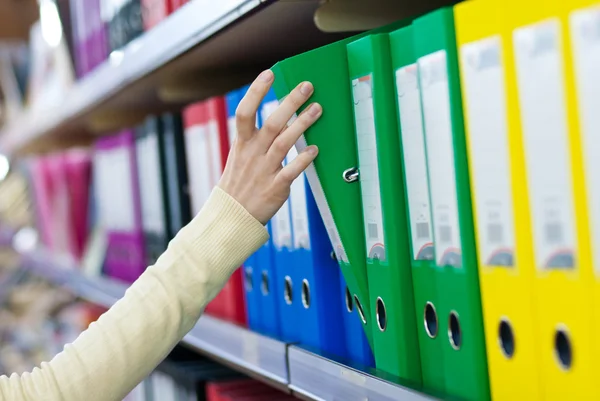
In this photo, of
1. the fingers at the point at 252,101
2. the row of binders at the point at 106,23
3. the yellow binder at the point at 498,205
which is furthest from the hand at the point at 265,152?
the row of binders at the point at 106,23

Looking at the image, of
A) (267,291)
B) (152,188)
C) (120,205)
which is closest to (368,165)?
(267,291)

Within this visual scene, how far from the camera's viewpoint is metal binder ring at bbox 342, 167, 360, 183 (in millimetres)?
889

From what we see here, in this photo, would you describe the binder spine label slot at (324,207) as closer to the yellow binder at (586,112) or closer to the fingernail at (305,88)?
the fingernail at (305,88)

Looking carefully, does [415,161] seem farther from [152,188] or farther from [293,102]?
[152,188]

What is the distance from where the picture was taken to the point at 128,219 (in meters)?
1.94

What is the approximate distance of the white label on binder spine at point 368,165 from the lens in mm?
844

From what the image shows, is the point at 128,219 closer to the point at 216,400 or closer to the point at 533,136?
the point at 216,400

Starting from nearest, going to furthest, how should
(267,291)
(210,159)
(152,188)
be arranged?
(267,291) < (210,159) < (152,188)

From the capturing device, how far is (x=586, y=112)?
561 millimetres

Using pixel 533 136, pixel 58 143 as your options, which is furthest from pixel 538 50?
pixel 58 143

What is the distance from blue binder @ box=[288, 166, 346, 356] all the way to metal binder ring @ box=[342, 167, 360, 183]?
137 mm

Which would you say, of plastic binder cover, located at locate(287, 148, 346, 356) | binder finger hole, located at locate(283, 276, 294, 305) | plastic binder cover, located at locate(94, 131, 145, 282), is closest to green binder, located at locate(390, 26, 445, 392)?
plastic binder cover, located at locate(287, 148, 346, 356)

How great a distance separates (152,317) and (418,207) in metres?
0.37

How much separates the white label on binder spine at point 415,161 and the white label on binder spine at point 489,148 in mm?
82
